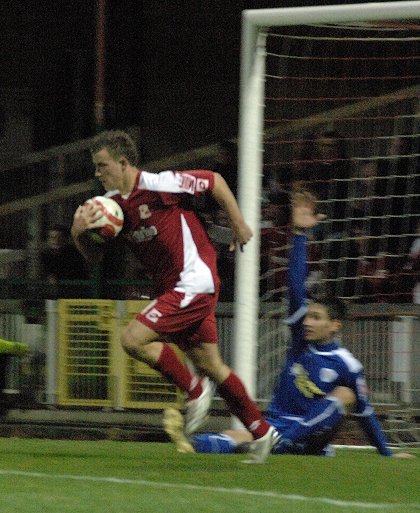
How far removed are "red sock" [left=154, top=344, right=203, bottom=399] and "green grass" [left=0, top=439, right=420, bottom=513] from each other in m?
0.36

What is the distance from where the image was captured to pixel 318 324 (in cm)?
863

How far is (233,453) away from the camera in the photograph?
848cm

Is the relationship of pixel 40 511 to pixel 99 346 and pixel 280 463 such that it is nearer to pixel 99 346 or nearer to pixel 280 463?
pixel 280 463

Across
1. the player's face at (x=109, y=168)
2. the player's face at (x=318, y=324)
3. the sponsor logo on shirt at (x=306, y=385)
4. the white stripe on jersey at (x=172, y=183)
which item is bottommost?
the sponsor logo on shirt at (x=306, y=385)

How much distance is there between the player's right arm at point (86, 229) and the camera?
7.88 m

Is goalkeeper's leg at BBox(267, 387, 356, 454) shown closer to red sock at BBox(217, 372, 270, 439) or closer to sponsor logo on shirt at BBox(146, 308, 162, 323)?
red sock at BBox(217, 372, 270, 439)

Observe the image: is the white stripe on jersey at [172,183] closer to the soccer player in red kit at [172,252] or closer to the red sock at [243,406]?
the soccer player in red kit at [172,252]

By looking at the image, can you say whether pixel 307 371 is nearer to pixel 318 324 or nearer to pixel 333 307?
pixel 318 324

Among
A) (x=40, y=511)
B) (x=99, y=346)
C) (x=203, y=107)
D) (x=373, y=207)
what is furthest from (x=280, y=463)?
(x=203, y=107)

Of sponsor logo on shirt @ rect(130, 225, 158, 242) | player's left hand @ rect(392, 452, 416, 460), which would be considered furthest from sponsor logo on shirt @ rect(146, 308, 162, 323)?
player's left hand @ rect(392, 452, 416, 460)

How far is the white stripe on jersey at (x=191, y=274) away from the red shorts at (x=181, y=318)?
0.03m

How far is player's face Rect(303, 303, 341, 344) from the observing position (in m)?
8.62

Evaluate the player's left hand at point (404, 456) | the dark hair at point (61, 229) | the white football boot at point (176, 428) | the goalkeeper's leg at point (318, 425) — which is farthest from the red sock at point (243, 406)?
the dark hair at point (61, 229)

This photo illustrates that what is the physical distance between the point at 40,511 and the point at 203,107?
39.7ft
